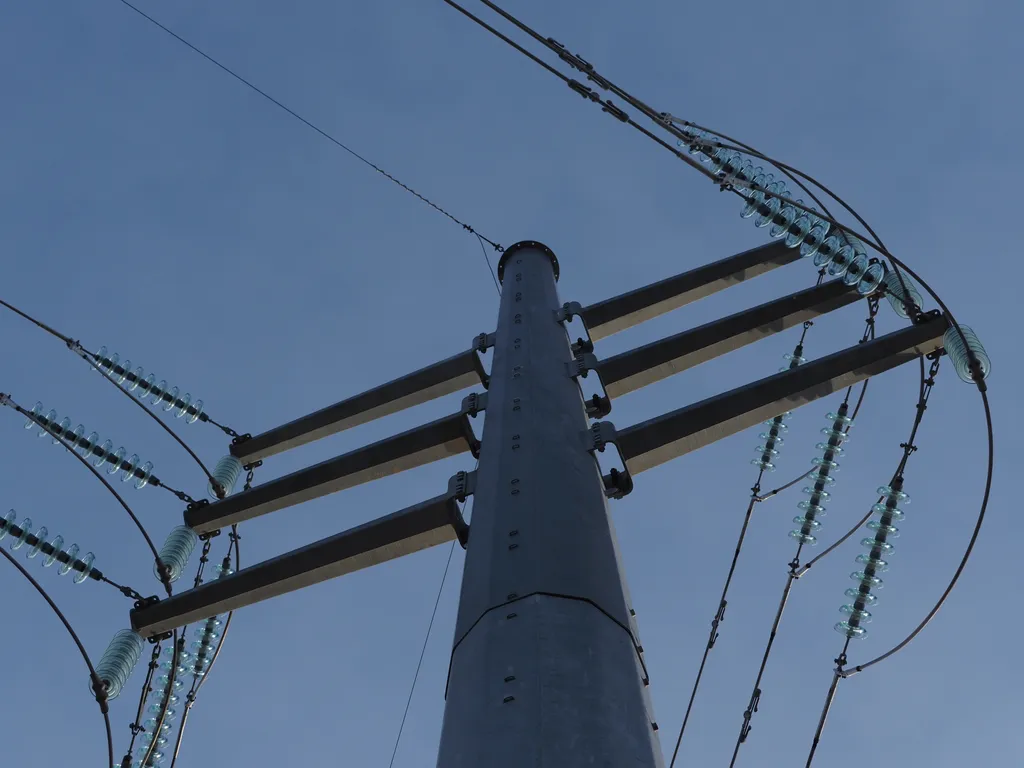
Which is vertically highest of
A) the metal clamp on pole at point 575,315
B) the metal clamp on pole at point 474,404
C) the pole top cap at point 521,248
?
the pole top cap at point 521,248

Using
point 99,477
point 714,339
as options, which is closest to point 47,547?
point 99,477

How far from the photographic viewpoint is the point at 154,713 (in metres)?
11.0

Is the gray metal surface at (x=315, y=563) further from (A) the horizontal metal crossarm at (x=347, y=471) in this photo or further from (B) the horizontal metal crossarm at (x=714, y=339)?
(B) the horizontal metal crossarm at (x=714, y=339)

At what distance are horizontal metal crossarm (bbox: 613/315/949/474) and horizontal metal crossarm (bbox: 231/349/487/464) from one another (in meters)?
3.55

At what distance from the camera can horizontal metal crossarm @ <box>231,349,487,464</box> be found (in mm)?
11789

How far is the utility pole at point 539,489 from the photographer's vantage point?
168 inches

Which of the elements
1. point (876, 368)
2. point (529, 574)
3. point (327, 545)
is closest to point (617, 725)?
point (529, 574)

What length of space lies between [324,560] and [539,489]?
9.30 feet

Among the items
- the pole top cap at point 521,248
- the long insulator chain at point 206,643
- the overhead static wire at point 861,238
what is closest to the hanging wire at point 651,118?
the overhead static wire at point 861,238

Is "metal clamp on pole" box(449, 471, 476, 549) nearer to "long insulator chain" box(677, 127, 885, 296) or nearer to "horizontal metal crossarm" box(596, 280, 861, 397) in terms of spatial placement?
"horizontal metal crossarm" box(596, 280, 861, 397)

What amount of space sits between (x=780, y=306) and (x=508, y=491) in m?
6.65

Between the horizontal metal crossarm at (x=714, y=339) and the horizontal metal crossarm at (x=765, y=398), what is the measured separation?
3.78ft

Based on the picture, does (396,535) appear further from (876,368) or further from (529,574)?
(876,368)

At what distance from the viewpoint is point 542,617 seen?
4.72m
